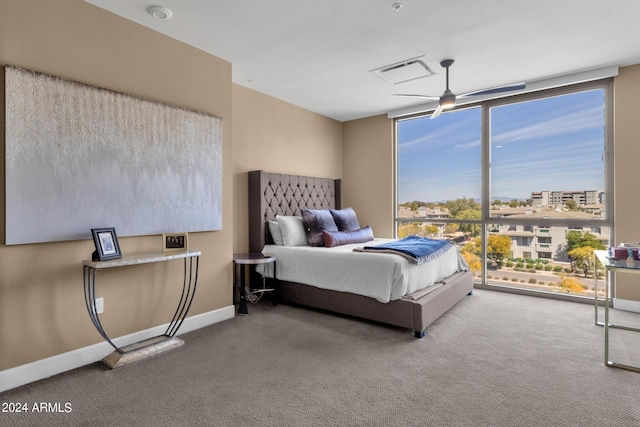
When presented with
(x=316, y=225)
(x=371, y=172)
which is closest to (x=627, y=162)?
(x=371, y=172)

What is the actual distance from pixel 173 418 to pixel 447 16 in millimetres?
3328

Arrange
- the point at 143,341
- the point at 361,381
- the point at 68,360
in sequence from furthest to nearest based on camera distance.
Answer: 1. the point at 143,341
2. the point at 68,360
3. the point at 361,381

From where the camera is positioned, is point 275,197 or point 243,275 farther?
point 275,197

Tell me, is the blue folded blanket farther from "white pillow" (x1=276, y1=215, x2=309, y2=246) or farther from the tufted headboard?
the tufted headboard

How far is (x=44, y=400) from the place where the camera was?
77.7 inches

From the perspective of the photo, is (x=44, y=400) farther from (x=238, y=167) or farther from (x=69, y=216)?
(x=238, y=167)

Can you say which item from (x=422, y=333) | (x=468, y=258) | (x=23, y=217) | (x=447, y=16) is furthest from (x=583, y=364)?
(x=23, y=217)

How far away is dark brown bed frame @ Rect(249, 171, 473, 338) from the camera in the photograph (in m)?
2.96

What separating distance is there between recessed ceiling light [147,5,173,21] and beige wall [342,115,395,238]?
3604mm

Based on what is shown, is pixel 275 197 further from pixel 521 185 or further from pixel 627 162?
pixel 627 162

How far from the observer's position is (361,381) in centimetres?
217

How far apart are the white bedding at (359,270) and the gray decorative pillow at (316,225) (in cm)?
22

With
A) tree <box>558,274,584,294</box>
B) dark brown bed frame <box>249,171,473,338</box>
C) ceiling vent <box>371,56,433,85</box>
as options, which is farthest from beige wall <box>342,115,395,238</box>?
tree <box>558,274,584,294</box>

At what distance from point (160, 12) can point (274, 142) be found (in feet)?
7.26
